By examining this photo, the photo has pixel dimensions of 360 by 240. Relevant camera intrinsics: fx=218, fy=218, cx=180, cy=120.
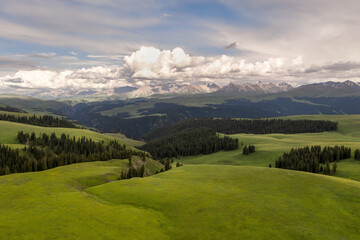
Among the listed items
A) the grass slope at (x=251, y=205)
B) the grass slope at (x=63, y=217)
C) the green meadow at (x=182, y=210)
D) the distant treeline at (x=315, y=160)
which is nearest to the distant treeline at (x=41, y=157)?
the green meadow at (x=182, y=210)

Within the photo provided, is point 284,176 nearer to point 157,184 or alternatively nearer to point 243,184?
point 243,184

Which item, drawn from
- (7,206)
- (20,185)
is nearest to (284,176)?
(7,206)

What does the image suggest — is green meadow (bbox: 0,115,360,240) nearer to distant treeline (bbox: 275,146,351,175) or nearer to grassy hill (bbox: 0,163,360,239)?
grassy hill (bbox: 0,163,360,239)

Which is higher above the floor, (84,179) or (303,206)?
(303,206)

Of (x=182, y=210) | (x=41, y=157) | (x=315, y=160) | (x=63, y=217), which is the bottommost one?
(x=41, y=157)

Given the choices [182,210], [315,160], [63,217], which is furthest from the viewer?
[315,160]

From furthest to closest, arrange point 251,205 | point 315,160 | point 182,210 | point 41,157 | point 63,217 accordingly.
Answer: point 41,157 → point 315,160 → point 251,205 → point 182,210 → point 63,217

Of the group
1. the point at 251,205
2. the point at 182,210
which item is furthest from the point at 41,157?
the point at 251,205

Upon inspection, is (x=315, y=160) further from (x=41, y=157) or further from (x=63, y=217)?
(x=41, y=157)

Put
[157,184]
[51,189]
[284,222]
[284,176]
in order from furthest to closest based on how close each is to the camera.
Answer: [284,176]
[157,184]
[51,189]
[284,222]

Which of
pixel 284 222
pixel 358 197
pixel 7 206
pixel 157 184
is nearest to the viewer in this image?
pixel 284 222

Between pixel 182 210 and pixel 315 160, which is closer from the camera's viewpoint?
pixel 182 210
